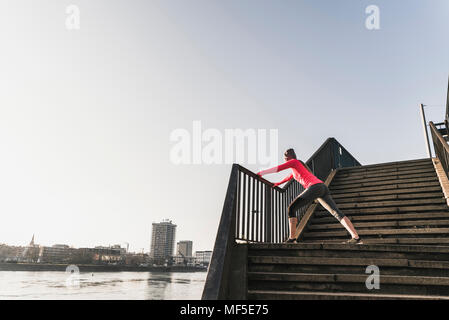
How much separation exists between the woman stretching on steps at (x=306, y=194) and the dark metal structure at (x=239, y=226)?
0.48 metres

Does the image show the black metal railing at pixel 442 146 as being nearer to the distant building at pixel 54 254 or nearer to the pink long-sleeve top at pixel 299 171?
the pink long-sleeve top at pixel 299 171

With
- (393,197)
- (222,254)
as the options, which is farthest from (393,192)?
(222,254)

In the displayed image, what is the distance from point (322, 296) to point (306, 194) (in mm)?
1667

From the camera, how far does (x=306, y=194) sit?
4.42 m

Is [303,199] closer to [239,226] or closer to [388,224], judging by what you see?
[239,226]

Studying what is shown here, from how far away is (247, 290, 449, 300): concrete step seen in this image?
2865 millimetres

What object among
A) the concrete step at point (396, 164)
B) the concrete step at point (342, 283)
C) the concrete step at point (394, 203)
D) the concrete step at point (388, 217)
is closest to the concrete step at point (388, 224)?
the concrete step at point (388, 217)

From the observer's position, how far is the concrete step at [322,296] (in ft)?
9.40

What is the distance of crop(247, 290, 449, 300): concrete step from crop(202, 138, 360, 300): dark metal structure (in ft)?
0.63
